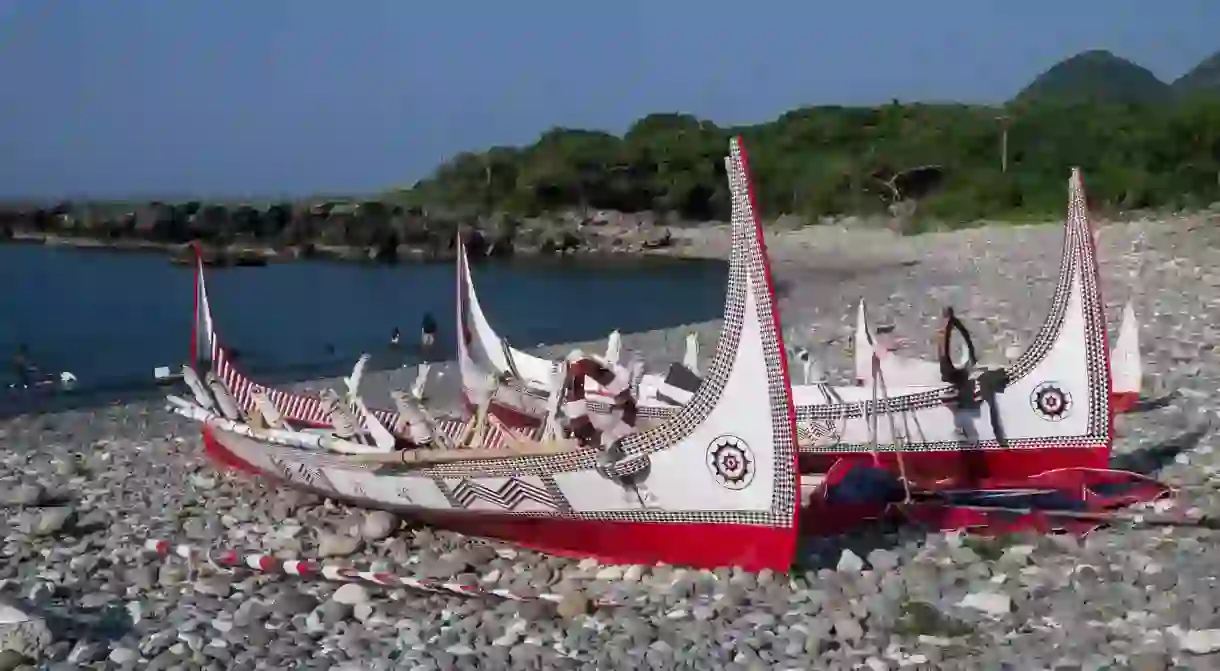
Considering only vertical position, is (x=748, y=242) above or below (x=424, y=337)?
above

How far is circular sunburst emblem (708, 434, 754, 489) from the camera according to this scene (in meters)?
8.38

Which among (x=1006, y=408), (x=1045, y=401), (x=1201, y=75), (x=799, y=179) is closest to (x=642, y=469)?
(x=1006, y=408)

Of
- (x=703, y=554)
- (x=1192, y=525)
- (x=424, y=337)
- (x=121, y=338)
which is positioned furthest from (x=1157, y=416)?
(x=121, y=338)

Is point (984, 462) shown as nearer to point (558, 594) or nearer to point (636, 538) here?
point (636, 538)

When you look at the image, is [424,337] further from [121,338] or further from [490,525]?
[490,525]

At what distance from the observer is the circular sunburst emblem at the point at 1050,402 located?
1074 cm

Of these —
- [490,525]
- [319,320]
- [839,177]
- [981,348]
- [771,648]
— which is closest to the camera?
[771,648]

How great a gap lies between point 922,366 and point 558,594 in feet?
16.8

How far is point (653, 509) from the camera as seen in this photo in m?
8.87

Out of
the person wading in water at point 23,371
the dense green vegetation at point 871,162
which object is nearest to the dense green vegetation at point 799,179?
the dense green vegetation at point 871,162

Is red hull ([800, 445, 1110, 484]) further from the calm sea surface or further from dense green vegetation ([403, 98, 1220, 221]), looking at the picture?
dense green vegetation ([403, 98, 1220, 221])

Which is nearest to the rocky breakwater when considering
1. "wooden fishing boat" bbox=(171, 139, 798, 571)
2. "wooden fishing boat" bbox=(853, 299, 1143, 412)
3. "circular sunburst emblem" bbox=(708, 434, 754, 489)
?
"wooden fishing boat" bbox=(853, 299, 1143, 412)

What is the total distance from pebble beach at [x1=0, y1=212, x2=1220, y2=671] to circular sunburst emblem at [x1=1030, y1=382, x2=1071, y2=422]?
1189mm

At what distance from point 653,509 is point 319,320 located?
2881cm
